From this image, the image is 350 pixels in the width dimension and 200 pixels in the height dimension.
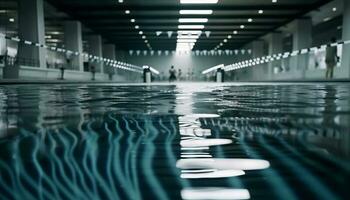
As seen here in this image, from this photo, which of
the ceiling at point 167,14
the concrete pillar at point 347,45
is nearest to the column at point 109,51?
the ceiling at point 167,14

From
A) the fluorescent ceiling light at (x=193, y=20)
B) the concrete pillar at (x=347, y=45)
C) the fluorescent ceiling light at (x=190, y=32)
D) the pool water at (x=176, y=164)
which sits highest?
the fluorescent ceiling light at (x=193, y=20)

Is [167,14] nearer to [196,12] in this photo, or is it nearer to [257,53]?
[196,12]

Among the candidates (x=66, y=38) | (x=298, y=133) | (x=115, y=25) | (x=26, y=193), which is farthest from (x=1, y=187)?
(x=115, y=25)

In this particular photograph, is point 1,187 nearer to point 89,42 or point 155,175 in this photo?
point 155,175

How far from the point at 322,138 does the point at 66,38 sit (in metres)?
26.0

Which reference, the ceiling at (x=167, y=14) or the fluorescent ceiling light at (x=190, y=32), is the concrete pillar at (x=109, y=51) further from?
the fluorescent ceiling light at (x=190, y=32)

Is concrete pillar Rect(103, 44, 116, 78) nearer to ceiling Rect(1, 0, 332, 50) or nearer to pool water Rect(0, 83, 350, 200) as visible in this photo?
ceiling Rect(1, 0, 332, 50)

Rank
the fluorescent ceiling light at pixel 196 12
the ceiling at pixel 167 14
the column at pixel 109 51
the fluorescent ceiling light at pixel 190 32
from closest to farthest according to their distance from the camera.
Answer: the ceiling at pixel 167 14 → the fluorescent ceiling light at pixel 196 12 → the fluorescent ceiling light at pixel 190 32 → the column at pixel 109 51

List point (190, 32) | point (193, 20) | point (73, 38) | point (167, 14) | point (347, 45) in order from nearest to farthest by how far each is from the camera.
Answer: point (347, 45) → point (167, 14) → point (193, 20) → point (73, 38) → point (190, 32)

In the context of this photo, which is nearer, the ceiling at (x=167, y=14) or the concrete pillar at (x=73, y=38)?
the ceiling at (x=167, y=14)

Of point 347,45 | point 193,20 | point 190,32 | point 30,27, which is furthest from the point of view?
point 190,32

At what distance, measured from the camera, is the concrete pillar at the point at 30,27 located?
58.3 ft

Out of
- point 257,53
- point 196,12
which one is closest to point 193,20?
point 196,12

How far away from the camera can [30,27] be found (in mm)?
17938
